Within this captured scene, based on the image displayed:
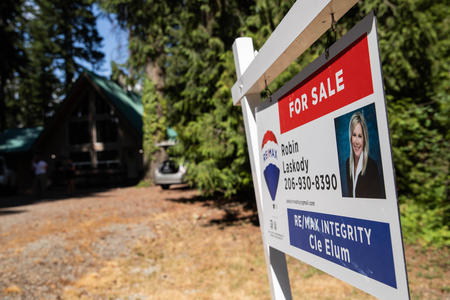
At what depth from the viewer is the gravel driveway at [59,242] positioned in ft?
15.3

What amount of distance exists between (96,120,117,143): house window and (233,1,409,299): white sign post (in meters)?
24.0

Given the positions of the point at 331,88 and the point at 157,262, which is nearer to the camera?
the point at 331,88

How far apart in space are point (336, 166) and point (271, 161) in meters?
0.60

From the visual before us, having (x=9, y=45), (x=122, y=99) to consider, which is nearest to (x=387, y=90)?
(x=122, y=99)

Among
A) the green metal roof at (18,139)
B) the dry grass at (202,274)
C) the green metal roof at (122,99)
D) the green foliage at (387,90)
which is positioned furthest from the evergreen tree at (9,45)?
the dry grass at (202,274)

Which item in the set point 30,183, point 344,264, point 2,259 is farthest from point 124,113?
point 344,264

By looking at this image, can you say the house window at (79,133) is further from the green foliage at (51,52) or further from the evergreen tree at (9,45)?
the green foliage at (51,52)

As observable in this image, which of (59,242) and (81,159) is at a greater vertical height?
(81,159)

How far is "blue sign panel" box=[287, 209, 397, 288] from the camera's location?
110cm

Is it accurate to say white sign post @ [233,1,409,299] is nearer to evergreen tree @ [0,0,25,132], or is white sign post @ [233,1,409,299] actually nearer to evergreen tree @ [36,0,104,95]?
evergreen tree @ [0,0,25,132]

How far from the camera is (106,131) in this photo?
2473 centimetres

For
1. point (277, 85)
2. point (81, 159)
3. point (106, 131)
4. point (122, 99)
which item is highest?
point (122, 99)

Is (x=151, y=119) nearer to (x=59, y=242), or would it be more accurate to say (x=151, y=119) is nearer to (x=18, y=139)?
(x=18, y=139)

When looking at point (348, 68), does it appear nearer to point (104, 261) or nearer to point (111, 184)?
point (104, 261)
